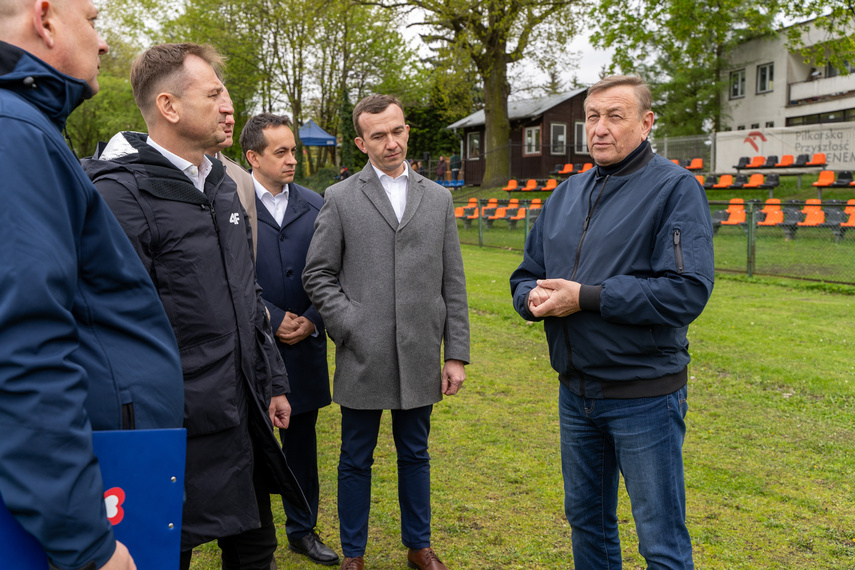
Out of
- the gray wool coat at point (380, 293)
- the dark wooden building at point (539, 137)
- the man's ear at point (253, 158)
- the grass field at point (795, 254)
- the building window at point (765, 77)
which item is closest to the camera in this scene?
the gray wool coat at point (380, 293)

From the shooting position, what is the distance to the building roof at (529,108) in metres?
41.0

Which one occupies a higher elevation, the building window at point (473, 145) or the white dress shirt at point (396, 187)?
the building window at point (473, 145)

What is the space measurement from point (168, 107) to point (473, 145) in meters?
43.4

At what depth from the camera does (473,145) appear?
4503 cm

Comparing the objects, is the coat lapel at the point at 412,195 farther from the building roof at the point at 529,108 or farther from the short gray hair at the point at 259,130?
the building roof at the point at 529,108

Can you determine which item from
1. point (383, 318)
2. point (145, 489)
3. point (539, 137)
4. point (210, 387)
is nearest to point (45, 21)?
point (145, 489)

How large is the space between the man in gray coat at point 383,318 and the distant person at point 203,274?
78cm

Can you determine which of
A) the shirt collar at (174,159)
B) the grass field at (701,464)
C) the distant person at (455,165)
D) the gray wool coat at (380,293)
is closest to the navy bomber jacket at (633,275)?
the gray wool coat at (380,293)

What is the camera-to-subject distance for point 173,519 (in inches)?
67.0

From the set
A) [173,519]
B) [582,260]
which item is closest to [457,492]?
[582,260]

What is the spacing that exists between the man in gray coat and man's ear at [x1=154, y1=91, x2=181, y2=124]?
112 cm

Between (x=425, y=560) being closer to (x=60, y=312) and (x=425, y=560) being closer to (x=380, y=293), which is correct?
(x=380, y=293)

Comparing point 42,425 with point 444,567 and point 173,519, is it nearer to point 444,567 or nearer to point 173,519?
point 173,519

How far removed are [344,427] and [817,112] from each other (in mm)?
45888
